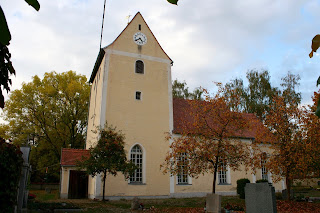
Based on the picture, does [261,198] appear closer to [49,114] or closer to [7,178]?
[7,178]

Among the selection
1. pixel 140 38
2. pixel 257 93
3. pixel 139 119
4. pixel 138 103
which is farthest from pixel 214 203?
pixel 257 93

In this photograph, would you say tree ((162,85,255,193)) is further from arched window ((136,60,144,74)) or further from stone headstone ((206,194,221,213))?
arched window ((136,60,144,74))

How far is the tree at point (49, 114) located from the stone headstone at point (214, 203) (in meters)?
22.9

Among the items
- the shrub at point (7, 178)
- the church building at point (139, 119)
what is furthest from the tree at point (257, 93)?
the shrub at point (7, 178)

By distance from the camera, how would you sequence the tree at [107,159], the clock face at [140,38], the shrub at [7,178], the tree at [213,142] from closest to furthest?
1. the shrub at [7,178]
2. the tree at [213,142]
3. the tree at [107,159]
4. the clock face at [140,38]

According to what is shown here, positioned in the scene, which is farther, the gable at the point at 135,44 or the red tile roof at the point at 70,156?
the gable at the point at 135,44

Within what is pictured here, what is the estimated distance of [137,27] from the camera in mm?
23266

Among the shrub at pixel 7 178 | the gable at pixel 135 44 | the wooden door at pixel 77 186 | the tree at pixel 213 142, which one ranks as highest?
the gable at pixel 135 44

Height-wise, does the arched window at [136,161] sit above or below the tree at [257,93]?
below

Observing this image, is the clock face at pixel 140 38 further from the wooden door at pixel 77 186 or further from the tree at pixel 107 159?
the wooden door at pixel 77 186

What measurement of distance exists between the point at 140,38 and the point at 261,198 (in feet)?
56.2

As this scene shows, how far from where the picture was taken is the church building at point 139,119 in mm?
20172

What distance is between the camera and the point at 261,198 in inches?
382

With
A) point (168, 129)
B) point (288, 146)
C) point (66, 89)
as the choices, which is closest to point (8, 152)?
point (288, 146)
